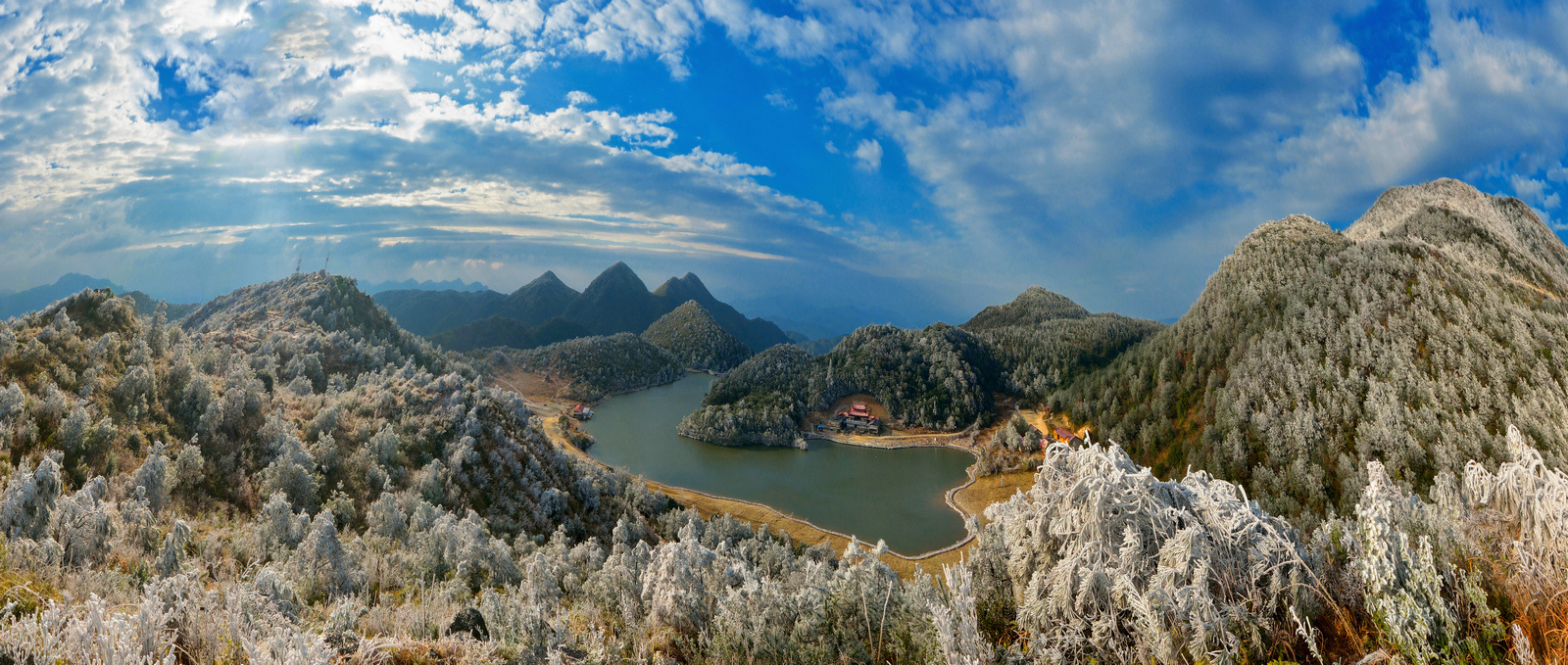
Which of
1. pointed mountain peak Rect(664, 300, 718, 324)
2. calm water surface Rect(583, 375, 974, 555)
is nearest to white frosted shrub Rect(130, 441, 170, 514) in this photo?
calm water surface Rect(583, 375, 974, 555)

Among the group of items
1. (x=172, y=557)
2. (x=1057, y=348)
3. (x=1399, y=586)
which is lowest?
(x=172, y=557)

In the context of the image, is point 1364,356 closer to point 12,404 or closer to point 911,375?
point 911,375

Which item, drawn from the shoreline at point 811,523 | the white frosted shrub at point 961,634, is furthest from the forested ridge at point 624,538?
the shoreline at point 811,523

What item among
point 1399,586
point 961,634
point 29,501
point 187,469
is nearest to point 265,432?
point 187,469

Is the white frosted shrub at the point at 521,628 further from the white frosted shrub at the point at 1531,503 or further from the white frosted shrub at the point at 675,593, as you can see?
the white frosted shrub at the point at 1531,503

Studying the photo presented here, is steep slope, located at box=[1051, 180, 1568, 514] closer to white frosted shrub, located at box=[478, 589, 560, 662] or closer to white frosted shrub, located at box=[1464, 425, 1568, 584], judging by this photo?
white frosted shrub, located at box=[1464, 425, 1568, 584]

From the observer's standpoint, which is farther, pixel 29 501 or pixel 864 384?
pixel 864 384

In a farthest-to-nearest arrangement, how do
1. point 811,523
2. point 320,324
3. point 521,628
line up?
point 320,324, point 811,523, point 521,628
